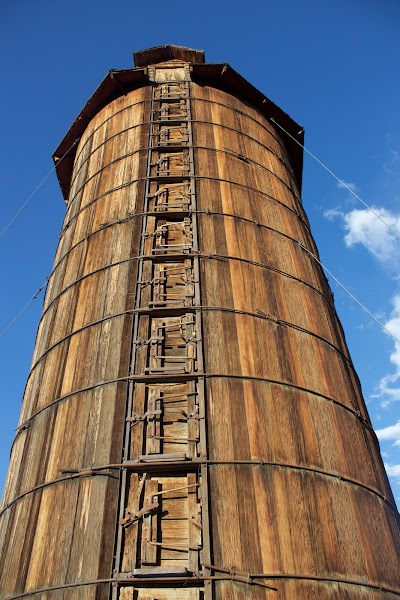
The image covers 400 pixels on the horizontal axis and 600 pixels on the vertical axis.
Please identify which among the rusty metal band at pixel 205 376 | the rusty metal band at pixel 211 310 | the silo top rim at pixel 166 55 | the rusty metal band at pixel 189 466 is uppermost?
the silo top rim at pixel 166 55

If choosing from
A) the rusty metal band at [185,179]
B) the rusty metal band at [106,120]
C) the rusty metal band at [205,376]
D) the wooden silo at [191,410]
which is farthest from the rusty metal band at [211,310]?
the rusty metal band at [106,120]

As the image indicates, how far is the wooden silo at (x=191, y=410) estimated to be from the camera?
Answer: 6723 millimetres

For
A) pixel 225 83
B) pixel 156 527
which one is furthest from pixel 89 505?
pixel 225 83

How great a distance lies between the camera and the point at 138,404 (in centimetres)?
809

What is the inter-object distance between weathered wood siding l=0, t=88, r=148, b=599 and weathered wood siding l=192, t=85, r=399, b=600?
1.57m

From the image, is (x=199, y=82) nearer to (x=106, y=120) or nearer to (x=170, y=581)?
(x=106, y=120)

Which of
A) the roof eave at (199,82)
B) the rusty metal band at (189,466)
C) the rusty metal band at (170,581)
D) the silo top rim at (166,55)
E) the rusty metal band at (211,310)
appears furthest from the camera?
the silo top rim at (166,55)

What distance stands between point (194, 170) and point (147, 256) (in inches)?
121

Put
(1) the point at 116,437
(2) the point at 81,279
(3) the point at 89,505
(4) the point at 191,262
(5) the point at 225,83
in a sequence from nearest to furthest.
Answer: (3) the point at 89,505, (1) the point at 116,437, (4) the point at 191,262, (2) the point at 81,279, (5) the point at 225,83

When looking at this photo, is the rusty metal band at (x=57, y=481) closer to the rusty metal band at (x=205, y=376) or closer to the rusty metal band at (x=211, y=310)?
the rusty metal band at (x=205, y=376)

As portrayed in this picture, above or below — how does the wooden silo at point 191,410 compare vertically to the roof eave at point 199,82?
below

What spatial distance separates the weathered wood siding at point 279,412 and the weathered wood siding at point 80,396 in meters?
1.57

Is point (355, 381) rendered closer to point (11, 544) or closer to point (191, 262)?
point (191, 262)

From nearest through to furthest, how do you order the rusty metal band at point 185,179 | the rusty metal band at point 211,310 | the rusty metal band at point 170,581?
the rusty metal band at point 170,581, the rusty metal band at point 211,310, the rusty metal band at point 185,179
